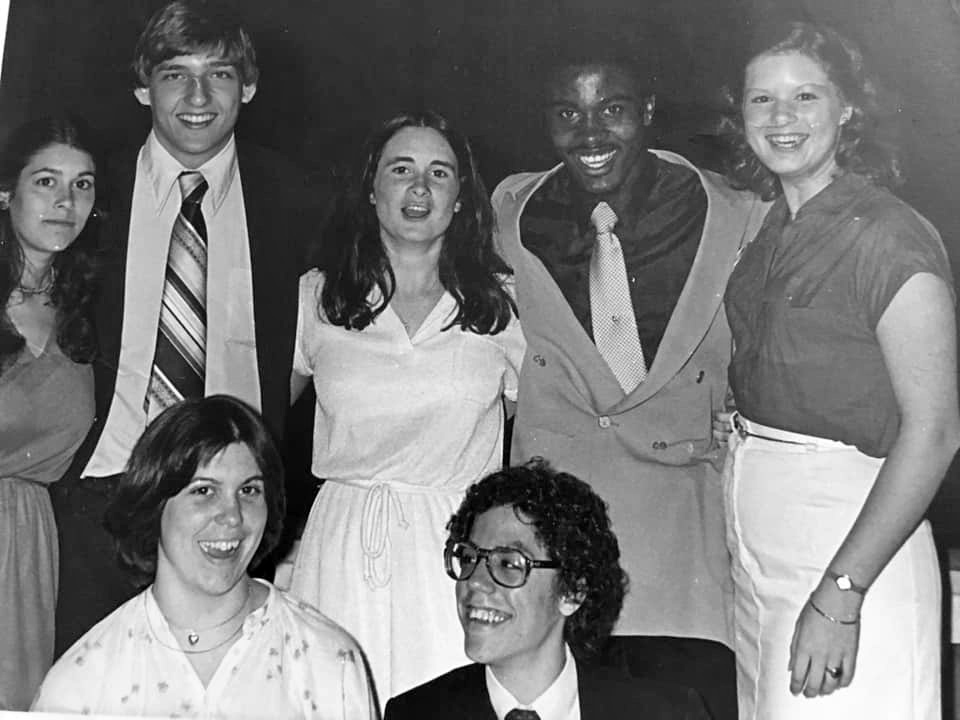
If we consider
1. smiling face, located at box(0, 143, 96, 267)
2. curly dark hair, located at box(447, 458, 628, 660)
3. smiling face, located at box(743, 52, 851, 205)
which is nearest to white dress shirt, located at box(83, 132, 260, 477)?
smiling face, located at box(0, 143, 96, 267)

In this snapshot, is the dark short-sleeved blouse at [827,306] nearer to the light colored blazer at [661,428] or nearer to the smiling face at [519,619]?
the light colored blazer at [661,428]

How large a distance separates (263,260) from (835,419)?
3.49 ft

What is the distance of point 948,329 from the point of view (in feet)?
7.05

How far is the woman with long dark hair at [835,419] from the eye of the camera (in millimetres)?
2080

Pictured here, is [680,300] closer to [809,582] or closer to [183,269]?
[809,582]

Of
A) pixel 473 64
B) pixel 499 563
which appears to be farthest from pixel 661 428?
pixel 473 64

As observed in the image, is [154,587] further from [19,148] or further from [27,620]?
[19,148]

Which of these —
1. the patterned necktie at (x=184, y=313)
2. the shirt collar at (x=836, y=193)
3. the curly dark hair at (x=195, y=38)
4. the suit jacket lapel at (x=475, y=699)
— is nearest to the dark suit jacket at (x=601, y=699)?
the suit jacket lapel at (x=475, y=699)

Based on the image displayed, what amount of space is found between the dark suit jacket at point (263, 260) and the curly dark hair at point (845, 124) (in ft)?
2.54

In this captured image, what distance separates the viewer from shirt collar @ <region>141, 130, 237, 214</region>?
2.46m

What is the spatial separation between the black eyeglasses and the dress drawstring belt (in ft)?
0.43

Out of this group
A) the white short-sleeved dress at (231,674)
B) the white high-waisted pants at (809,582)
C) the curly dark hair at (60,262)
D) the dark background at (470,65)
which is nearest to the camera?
the white high-waisted pants at (809,582)

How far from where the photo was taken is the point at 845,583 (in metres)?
2.09

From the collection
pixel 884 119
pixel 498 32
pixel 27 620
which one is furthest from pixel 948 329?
pixel 27 620
